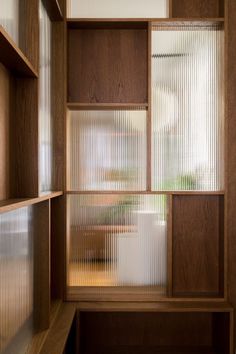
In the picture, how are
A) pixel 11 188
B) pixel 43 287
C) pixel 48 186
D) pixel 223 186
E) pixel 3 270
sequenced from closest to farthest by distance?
pixel 3 270
pixel 11 188
pixel 43 287
pixel 48 186
pixel 223 186

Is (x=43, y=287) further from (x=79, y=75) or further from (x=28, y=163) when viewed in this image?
(x=79, y=75)

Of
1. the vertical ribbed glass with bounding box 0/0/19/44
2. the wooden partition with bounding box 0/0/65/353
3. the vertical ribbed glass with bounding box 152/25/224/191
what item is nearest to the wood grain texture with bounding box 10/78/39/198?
the wooden partition with bounding box 0/0/65/353

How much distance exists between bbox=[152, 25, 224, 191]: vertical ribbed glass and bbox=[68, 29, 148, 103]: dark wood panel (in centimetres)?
9

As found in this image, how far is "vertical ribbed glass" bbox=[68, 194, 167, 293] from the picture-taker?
241 cm

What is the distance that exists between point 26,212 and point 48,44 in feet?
3.29

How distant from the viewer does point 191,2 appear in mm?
2412

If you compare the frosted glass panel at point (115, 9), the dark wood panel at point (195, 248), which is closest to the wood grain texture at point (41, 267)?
the dark wood panel at point (195, 248)

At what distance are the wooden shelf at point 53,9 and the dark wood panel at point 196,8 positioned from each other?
0.70m

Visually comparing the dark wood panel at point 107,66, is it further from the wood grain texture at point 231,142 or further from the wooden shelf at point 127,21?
the wood grain texture at point 231,142

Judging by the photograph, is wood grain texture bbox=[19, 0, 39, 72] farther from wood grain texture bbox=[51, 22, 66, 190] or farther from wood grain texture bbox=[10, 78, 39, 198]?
wood grain texture bbox=[51, 22, 66, 190]

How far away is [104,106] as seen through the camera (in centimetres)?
234

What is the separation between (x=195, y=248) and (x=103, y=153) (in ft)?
2.66

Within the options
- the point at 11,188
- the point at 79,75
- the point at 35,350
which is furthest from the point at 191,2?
the point at 35,350

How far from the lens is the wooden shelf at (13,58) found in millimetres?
1218
